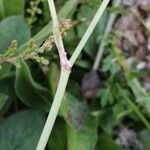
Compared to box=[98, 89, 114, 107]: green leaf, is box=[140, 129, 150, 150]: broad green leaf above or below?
below

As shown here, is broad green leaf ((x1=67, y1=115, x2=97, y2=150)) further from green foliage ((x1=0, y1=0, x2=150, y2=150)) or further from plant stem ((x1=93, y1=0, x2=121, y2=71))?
plant stem ((x1=93, y1=0, x2=121, y2=71))

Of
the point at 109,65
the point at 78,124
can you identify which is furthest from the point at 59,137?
the point at 109,65

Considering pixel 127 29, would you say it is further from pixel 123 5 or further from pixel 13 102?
pixel 13 102

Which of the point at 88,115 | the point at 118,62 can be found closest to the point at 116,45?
the point at 118,62

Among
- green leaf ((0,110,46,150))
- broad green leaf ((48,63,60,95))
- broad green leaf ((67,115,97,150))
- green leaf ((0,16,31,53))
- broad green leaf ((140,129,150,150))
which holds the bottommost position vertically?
broad green leaf ((140,129,150,150))

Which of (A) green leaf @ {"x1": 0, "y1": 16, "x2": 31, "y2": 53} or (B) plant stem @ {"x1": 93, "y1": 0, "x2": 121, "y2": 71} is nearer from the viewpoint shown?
(A) green leaf @ {"x1": 0, "y1": 16, "x2": 31, "y2": 53}

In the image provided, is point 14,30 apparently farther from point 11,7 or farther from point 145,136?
point 145,136

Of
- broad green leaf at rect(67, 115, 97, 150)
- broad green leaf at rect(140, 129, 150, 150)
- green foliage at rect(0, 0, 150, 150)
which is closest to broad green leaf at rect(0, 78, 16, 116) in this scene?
green foliage at rect(0, 0, 150, 150)
